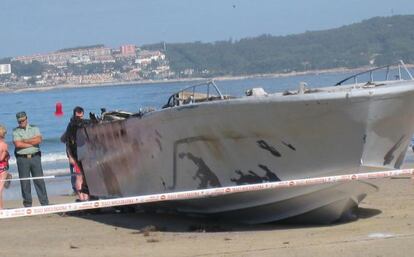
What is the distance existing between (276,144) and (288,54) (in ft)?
93.2

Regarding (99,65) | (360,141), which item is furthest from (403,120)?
(99,65)

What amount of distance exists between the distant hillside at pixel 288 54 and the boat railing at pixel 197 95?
16967mm

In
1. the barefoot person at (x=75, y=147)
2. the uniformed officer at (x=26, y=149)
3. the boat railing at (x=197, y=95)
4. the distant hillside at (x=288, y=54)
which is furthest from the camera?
the distant hillside at (x=288, y=54)

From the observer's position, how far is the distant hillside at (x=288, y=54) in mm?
31922

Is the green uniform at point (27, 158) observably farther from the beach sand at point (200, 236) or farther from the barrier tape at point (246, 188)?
the barrier tape at point (246, 188)

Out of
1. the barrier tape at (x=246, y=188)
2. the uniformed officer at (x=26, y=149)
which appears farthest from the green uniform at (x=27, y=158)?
the barrier tape at (x=246, y=188)

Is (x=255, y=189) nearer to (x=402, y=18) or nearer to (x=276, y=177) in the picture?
(x=276, y=177)

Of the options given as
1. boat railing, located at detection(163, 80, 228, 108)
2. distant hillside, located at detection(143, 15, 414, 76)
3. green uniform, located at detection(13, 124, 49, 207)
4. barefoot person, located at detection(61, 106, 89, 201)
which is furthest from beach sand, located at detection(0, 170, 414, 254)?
distant hillside, located at detection(143, 15, 414, 76)

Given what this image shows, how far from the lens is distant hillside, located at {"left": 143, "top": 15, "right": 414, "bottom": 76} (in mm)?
31922

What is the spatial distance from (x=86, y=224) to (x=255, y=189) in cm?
287

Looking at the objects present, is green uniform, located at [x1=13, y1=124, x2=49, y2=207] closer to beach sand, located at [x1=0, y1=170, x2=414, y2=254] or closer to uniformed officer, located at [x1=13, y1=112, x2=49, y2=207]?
uniformed officer, located at [x1=13, y1=112, x2=49, y2=207]

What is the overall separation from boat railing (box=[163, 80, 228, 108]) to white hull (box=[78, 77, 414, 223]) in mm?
271

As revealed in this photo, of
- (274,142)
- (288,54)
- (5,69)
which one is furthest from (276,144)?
(5,69)

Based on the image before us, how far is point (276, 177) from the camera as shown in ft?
30.7
